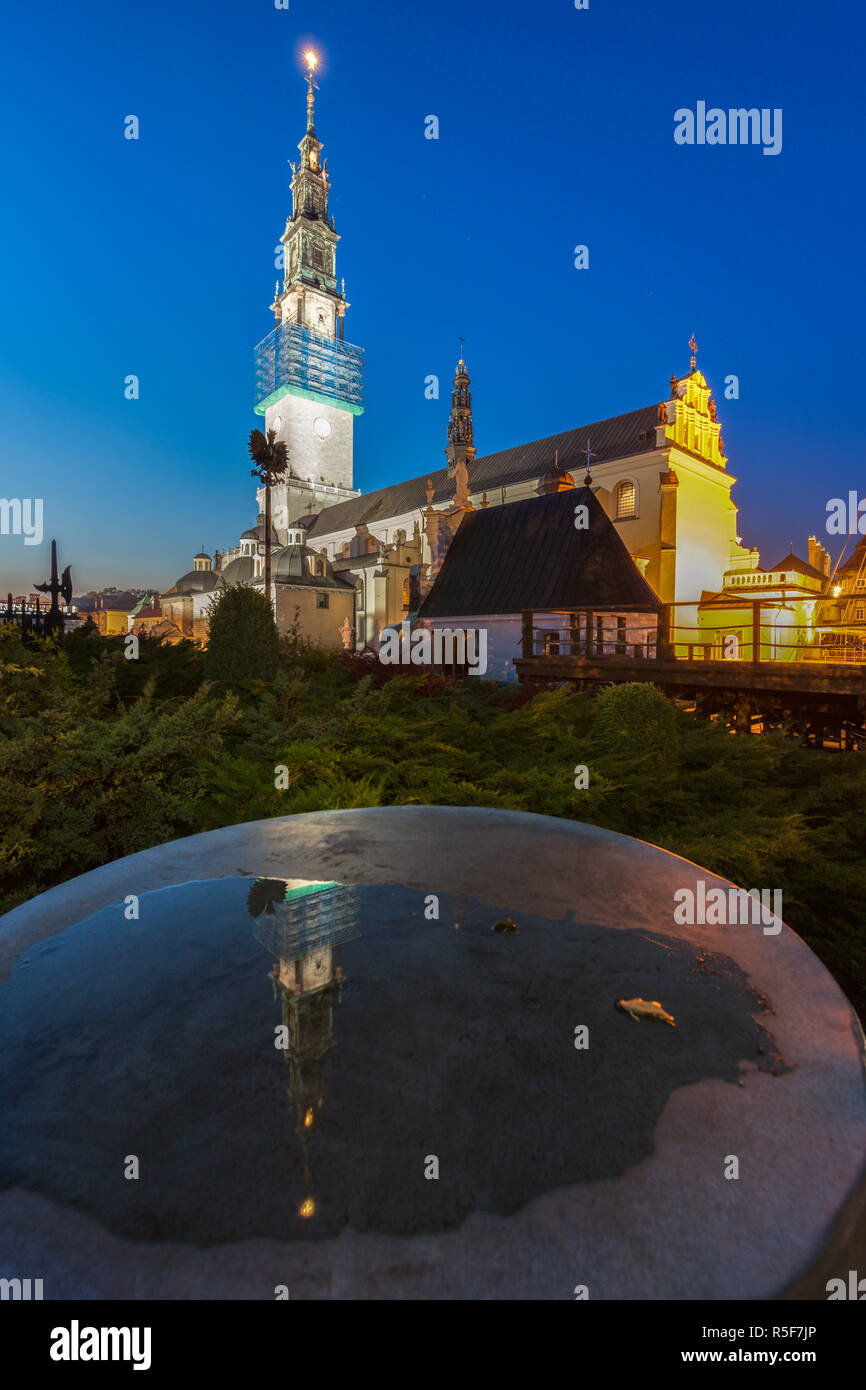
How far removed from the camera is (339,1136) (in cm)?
126

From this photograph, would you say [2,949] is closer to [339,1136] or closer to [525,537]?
[339,1136]

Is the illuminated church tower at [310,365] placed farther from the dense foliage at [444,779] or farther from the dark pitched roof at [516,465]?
the dense foliage at [444,779]

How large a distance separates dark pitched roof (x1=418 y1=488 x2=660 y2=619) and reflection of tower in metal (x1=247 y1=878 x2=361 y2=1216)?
16.9 metres

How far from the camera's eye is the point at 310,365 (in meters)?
69.9

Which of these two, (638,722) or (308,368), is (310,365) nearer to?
(308,368)

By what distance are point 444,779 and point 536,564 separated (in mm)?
16797

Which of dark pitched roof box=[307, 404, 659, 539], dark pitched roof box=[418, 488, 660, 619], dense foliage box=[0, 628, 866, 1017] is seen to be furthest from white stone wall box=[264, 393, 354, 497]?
dense foliage box=[0, 628, 866, 1017]

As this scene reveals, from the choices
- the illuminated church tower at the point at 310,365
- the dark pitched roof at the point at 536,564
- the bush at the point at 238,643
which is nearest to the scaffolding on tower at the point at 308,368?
the illuminated church tower at the point at 310,365

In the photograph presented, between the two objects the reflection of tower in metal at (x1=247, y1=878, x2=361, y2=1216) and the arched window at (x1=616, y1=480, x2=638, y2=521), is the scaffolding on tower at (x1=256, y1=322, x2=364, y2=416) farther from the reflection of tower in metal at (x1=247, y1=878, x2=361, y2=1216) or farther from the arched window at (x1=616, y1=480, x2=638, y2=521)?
the reflection of tower in metal at (x1=247, y1=878, x2=361, y2=1216)

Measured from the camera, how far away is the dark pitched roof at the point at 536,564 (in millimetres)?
19391

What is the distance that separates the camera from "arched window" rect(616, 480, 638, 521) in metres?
35.7

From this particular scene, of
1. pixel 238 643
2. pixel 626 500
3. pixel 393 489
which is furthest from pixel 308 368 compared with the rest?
pixel 238 643
